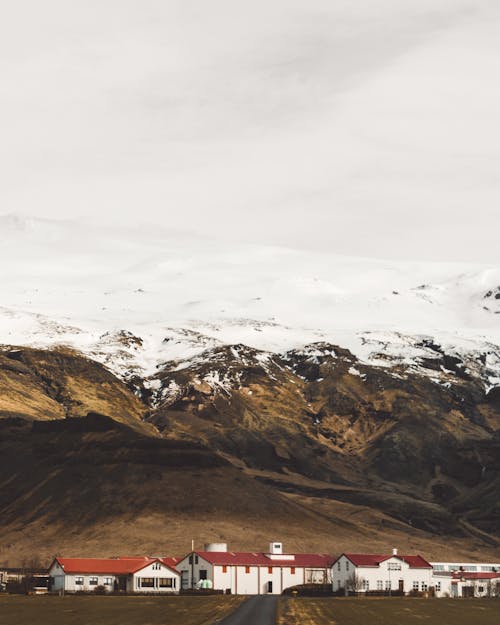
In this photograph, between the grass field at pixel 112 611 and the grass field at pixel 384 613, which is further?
the grass field at pixel 384 613

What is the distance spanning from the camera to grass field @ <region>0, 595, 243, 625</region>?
388ft

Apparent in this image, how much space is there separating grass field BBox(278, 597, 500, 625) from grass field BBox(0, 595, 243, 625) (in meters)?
8.08

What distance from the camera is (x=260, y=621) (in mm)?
114500

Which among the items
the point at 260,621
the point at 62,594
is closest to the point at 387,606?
the point at 260,621

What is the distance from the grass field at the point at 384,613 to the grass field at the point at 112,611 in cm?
808

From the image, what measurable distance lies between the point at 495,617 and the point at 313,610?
777 inches

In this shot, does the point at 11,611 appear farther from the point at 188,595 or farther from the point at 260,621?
the point at 188,595

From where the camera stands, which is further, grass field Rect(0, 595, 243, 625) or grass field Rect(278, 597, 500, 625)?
grass field Rect(278, 597, 500, 625)

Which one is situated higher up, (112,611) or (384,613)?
(112,611)

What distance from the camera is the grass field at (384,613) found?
11997 centimetres

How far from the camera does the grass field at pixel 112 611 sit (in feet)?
388

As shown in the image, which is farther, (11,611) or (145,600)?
(145,600)

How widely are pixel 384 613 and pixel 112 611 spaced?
29480mm

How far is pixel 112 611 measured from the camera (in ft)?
449
